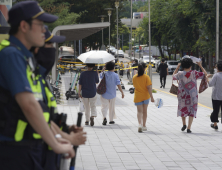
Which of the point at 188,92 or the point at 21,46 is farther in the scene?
the point at 188,92

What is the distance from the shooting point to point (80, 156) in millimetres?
6754

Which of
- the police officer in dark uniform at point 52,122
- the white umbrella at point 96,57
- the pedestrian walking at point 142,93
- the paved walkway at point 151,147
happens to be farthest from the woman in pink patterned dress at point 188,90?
the police officer in dark uniform at point 52,122

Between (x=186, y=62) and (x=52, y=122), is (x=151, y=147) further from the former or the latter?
(x=52, y=122)

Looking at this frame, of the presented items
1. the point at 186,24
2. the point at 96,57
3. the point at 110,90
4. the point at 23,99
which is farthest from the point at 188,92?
the point at 186,24

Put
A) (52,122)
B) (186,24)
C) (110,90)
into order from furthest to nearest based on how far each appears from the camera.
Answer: (186,24) → (110,90) → (52,122)

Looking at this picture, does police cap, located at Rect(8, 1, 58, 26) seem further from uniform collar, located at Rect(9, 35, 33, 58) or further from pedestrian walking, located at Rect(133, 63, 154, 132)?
pedestrian walking, located at Rect(133, 63, 154, 132)

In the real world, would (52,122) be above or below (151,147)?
above

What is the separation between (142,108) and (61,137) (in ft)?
23.1

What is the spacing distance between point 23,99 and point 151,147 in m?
5.54

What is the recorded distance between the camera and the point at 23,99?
7.33ft

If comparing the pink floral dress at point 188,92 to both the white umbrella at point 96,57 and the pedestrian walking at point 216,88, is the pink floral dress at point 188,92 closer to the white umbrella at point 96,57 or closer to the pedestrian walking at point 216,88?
the pedestrian walking at point 216,88

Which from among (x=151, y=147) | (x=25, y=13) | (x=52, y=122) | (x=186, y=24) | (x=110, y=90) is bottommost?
(x=151, y=147)

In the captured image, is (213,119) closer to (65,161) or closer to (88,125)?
(88,125)

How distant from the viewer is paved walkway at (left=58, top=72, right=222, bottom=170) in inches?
246
